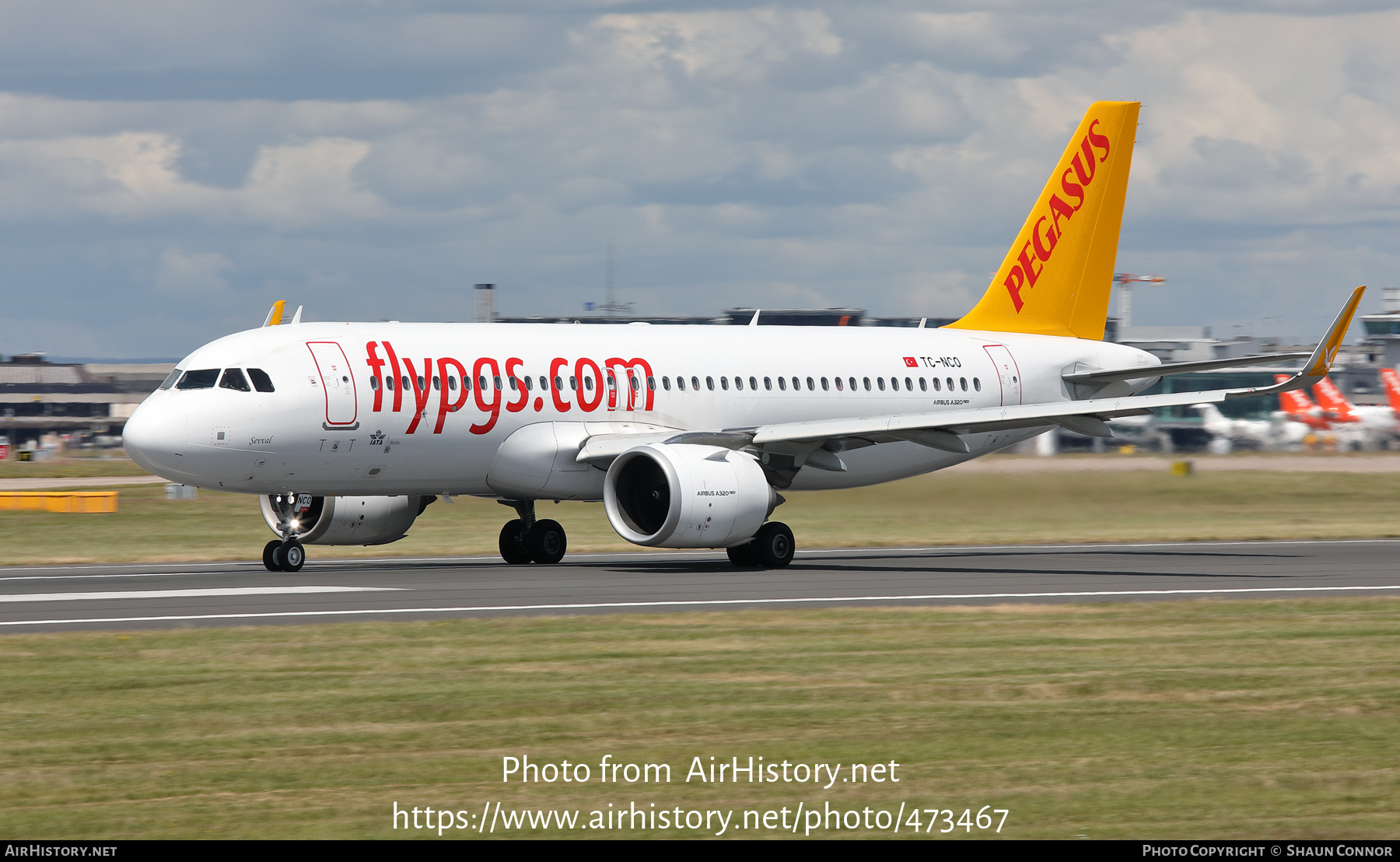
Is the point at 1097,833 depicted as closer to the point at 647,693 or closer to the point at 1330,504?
the point at 647,693

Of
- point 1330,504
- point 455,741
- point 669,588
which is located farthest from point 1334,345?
point 1330,504

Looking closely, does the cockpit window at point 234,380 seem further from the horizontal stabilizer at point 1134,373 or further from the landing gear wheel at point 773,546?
the horizontal stabilizer at point 1134,373

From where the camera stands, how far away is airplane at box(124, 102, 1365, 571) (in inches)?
1049

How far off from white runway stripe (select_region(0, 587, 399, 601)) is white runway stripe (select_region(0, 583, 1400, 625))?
2.21ft

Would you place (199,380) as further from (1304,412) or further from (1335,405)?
(1304,412)

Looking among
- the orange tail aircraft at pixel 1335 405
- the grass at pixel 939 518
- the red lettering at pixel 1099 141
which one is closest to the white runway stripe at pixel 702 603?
the grass at pixel 939 518

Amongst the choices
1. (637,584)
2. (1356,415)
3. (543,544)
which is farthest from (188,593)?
(1356,415)

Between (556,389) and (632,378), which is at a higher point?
(632,378)

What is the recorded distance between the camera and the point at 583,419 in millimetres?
29484

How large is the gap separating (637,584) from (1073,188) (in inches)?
650

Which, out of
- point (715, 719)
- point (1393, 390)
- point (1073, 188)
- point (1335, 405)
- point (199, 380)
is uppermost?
point (1073, 188)

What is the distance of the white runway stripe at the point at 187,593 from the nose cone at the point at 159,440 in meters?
2.27

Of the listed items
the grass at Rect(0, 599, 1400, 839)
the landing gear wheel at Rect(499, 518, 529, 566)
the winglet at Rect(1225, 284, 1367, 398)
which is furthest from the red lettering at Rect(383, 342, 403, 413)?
the winglet at Rect(1225, 284, 1367, 398)

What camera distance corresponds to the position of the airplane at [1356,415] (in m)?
102
